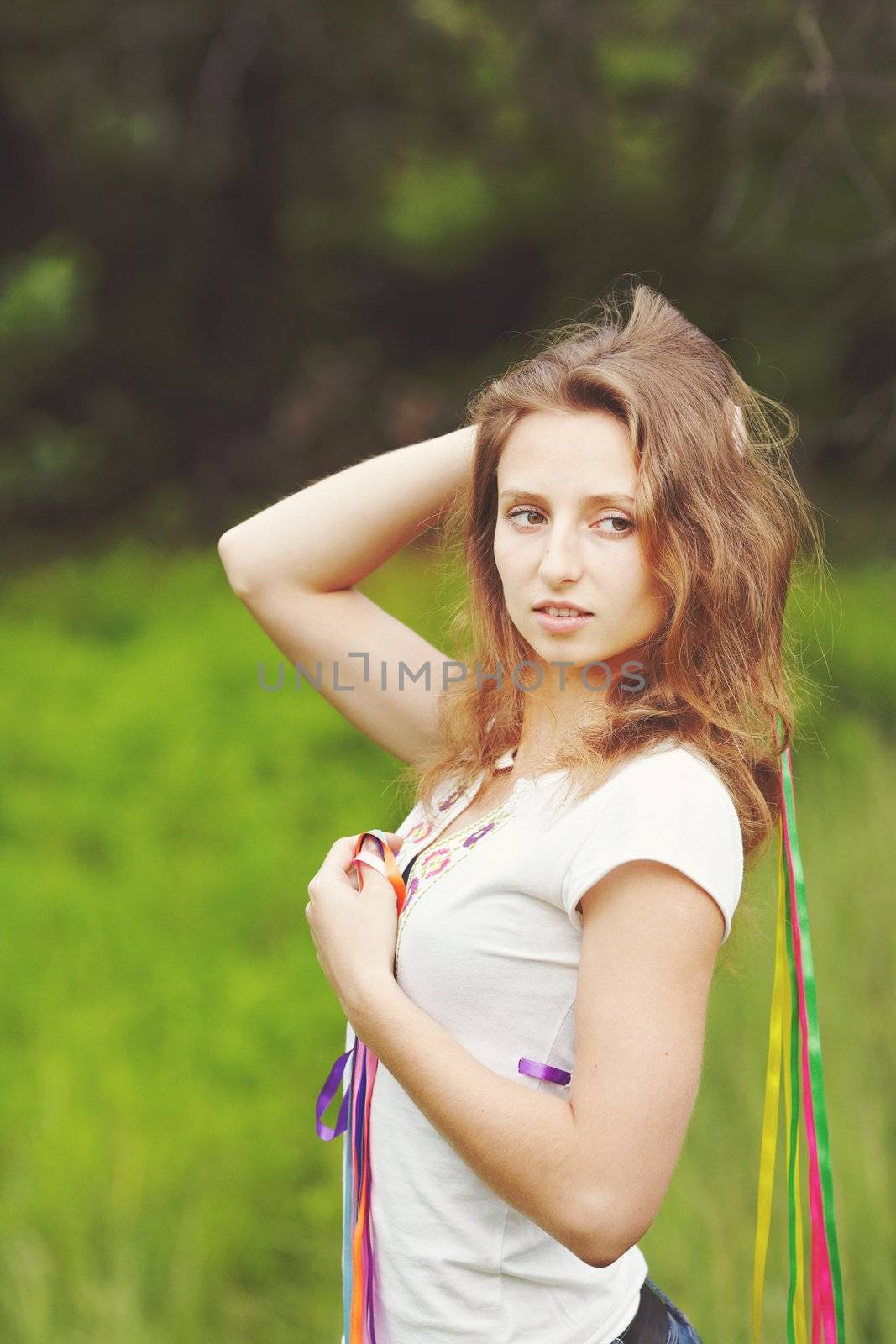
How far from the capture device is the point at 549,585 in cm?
Answer: 117

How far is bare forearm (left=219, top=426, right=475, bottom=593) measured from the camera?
4.81ft

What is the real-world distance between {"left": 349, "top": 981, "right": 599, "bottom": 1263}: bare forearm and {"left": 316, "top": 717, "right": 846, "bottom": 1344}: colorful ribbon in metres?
0.08

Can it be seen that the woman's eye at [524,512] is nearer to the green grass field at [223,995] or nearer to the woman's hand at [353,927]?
the woman's hand at [353,927]

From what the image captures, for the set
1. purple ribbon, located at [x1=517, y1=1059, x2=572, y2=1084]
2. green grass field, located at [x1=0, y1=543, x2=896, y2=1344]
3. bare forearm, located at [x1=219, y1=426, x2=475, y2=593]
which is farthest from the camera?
green grass field, located at [x1=0, y1=543, x2=896, y2=1344]

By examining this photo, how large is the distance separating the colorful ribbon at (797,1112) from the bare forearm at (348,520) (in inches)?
18.8

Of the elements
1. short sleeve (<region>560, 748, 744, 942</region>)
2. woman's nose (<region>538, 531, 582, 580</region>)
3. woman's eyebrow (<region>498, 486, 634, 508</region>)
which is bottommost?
short sleeve (<region>560, 748, 744, 942</region>)

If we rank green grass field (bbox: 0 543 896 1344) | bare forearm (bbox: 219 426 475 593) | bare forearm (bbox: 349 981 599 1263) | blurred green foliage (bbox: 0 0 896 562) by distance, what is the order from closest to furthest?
bare forearm (bbox: 349 981 599 1263) < bare forearm (bbox: 219 426 475 593) < green grass field (bbox: 0 543 896 1344) < blurred green foliage (bbox: 0 0 896 562)

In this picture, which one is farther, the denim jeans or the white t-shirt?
the denim jeans

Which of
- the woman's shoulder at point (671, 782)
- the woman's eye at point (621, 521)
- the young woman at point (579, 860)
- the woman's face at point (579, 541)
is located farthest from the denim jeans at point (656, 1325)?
the woman's eye at point (621, 521)

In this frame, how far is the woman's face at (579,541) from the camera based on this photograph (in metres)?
1.16

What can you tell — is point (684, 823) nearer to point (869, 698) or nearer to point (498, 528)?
point (498, 528)

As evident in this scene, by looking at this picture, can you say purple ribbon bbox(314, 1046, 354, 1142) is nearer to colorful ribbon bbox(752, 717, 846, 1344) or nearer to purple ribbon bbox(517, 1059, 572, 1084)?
purple ribbon bbox(517, 1059, 572, 1084)

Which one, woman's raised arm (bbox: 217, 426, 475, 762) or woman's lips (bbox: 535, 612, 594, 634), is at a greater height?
woman's raised arm (bbox: 217, 426, 475, 762)

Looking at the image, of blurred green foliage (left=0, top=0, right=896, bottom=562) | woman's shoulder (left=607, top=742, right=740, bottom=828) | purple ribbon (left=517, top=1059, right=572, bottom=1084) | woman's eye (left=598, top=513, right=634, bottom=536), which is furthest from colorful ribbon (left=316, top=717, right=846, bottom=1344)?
blurred green foliage (left=0, top=0, right=896, bottom=562)
